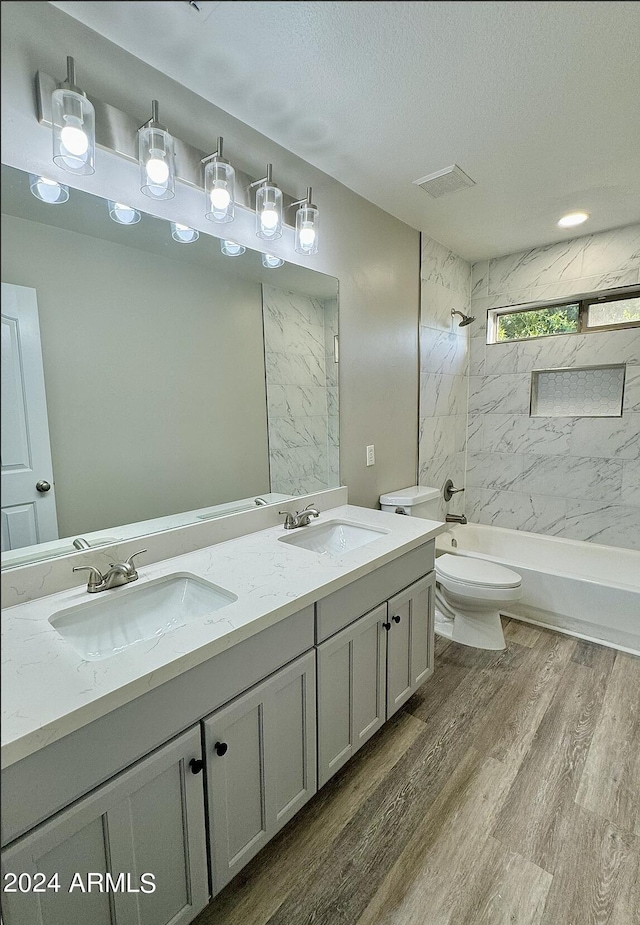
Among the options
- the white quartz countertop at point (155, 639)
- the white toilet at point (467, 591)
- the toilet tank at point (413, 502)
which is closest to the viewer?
the white quartz countertop at point (155, 639)

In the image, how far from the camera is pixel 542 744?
5.92 feet

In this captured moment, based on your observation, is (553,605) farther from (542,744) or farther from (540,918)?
(540,918)

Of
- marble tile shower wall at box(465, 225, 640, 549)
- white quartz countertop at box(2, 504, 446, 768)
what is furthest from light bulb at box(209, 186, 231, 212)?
marble tile shower wall at box(465, 225, 640, 549)

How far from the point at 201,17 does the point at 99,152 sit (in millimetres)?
1101

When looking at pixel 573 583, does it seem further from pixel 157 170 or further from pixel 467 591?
pixel 157 170

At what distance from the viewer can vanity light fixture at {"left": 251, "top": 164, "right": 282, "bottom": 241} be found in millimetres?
1709

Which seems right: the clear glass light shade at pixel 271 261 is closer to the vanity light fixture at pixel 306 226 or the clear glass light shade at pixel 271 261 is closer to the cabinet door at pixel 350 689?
the vanity light fixture at pixel 306 226

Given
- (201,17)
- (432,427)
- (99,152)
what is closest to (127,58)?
(99,152)

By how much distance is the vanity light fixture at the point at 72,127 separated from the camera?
1166 mm

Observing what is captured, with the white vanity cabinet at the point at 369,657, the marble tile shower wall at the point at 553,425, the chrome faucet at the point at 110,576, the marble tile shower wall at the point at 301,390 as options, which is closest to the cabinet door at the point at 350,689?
the white vanity cabinet at the point at 369,657

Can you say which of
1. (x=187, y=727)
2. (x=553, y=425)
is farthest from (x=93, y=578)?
(x=553, y=425)

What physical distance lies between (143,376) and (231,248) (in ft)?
2.05

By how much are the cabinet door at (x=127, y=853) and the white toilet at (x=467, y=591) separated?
1.75 meters

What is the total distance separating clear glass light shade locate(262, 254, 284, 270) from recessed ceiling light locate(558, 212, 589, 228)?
185 cm
